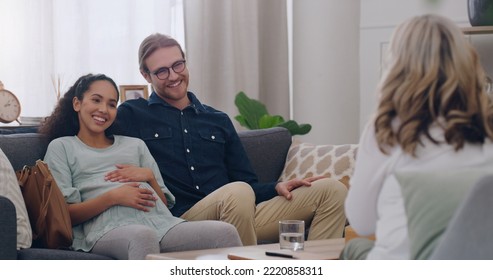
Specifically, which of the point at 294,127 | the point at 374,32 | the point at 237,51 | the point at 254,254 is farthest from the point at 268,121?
the point at 254,254

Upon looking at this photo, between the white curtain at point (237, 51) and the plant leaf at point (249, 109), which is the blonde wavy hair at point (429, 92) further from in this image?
the white curtain at point (237, 51)

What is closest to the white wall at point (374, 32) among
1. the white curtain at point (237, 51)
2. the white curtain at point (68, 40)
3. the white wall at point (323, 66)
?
the white wall at point (323, 66)

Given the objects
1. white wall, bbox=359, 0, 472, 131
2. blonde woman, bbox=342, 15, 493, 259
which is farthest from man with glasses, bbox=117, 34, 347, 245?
white wall, bbox=359, 0, 472, 131

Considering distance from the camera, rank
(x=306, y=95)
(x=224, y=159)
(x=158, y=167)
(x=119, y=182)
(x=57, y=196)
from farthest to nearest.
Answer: (x=306, y=95) → (x=224, y=159) → (x=158, y=167) → (x=119, y=182) → (x=57, y=196)

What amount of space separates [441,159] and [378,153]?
0.12 meters

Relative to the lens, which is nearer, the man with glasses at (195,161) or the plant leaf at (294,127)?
the man with glasses at (195,161)

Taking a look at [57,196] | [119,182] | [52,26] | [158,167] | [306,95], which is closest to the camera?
[57,196]

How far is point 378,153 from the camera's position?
5.50 feet

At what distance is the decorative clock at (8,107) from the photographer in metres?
3.59

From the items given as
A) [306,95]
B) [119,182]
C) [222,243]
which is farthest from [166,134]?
[306,95]

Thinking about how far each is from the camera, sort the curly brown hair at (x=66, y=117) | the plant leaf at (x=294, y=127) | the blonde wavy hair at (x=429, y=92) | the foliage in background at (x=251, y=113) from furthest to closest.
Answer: the foliage in background at (x=251, y=113) → the plant leaf at (x=294, y=127) → the curly brown hair at (x=66, y=117) → the blonde wavy hair at (x=429, y=92)

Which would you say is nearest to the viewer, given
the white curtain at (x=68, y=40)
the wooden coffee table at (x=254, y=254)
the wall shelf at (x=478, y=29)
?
the wooden coffee table at (x=254, y=254)

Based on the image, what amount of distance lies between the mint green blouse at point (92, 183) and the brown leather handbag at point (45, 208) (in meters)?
0.10

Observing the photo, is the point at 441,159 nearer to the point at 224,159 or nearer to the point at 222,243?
the point at 222,243
